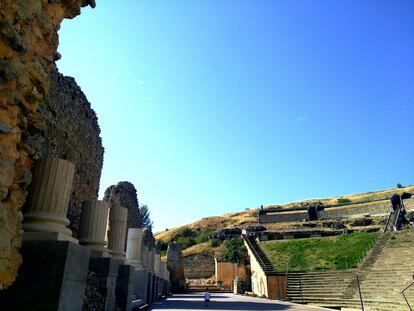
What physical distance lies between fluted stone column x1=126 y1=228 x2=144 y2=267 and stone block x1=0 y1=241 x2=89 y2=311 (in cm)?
702

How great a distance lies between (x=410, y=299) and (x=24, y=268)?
1716 cm

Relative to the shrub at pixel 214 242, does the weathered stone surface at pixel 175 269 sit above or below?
below

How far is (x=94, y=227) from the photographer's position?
563 cm

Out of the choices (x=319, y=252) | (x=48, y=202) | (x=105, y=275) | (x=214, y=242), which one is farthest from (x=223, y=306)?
(x=214, y=242)

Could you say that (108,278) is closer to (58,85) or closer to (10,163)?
(10,163)

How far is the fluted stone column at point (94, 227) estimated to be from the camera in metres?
5.47

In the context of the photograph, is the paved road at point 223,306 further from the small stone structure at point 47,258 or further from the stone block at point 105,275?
the small stone structure at point 47,258

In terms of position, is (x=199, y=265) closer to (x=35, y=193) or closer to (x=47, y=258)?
(x=35, y=193)

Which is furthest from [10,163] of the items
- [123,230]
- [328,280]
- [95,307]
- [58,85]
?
[328,280]

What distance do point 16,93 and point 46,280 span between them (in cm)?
190

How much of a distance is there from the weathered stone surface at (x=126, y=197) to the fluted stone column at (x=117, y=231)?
762 cm

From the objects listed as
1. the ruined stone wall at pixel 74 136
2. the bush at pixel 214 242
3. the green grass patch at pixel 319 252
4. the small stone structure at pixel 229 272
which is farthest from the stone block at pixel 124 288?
the bush at pixel 214 242

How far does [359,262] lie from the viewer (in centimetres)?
2284

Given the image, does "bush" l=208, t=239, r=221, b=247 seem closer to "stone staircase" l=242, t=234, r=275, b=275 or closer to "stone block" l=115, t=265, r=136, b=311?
"stone staircase" l=242, t=234, r=275, b=275
